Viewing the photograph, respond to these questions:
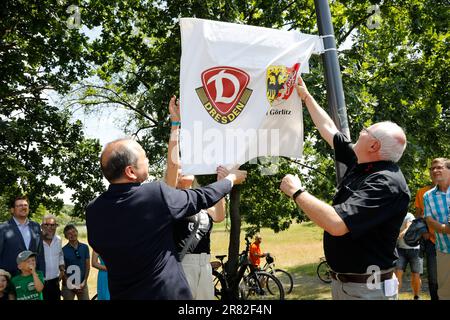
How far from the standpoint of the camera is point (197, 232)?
364cm

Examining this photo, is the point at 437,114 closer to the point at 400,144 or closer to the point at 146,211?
the point at 400,144

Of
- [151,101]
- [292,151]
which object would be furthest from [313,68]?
[292,151]

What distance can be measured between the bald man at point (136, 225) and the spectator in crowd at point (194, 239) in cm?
85

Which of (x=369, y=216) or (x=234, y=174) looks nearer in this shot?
(x=369, y=216)

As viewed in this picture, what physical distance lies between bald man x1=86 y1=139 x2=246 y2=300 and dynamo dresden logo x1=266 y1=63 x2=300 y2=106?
1.48 m

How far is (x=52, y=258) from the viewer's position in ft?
22.5

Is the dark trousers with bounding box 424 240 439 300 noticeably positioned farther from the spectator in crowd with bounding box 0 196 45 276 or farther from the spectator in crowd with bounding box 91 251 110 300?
the spectator in crowd with bounding box 0 196 45 276

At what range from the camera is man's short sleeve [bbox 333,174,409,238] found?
8.15ft

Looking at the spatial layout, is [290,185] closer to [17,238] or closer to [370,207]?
[370,207]

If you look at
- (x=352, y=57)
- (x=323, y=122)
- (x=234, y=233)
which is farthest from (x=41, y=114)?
(x=323, y=122)

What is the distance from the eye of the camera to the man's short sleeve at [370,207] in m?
2.48

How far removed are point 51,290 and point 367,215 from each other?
5537 mm

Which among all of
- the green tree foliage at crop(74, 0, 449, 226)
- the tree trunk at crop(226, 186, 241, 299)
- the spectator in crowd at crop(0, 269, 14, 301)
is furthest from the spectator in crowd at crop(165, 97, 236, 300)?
the tree trunk at crop(226, 186, 241, 299)
